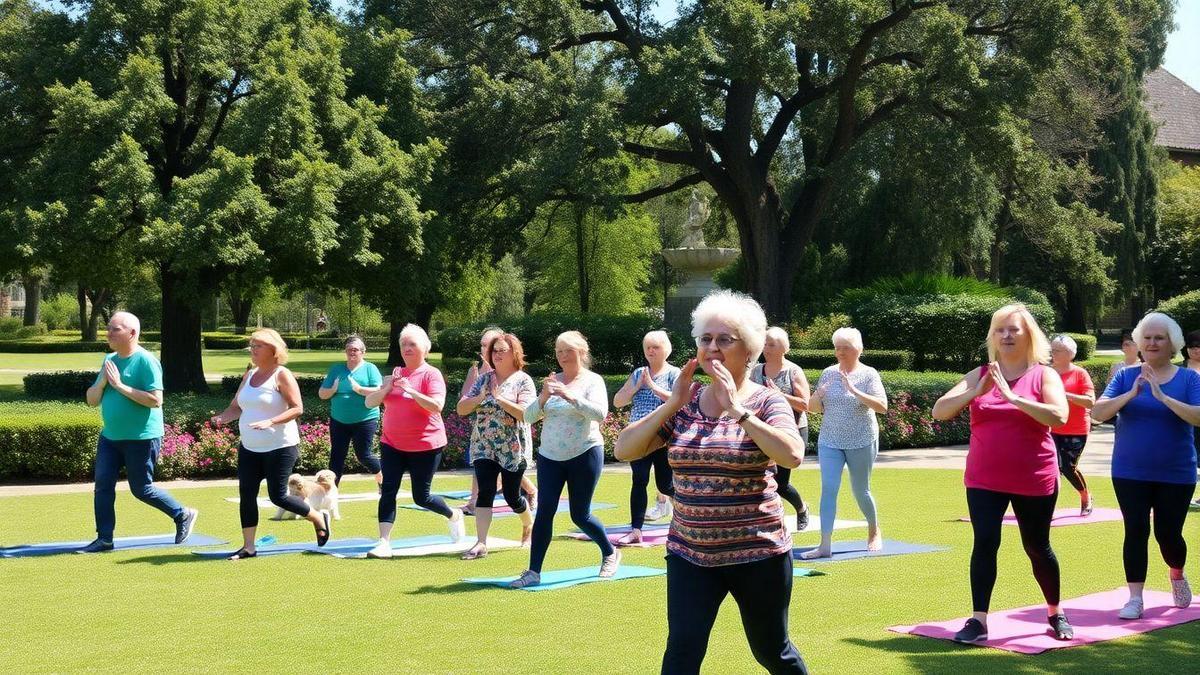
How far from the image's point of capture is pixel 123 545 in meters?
10.6

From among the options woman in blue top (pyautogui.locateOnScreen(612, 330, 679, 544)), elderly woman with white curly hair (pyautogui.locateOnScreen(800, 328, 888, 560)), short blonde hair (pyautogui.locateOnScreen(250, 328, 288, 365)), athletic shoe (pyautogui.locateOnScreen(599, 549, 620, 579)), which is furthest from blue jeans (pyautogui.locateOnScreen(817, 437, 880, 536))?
short blonde hair (pyautogui.locateOnScreen(250, 328, 288, 365))

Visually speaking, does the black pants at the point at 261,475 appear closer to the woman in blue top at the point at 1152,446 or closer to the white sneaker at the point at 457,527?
the white sneaker at the point at 457,527

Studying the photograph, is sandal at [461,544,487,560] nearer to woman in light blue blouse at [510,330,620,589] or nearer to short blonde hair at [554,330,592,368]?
woman in light blue blouse at [510,330,620,589]

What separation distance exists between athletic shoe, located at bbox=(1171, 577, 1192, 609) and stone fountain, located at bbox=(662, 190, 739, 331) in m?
20.8

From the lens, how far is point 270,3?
23281 mm

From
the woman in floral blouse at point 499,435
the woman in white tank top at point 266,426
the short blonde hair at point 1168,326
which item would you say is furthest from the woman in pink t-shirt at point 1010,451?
the woman in white tank top at point 266,426

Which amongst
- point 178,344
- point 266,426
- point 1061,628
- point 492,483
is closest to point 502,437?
point 492,483

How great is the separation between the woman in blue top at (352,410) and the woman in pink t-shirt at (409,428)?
2.69 metres

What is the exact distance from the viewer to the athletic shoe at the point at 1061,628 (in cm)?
666

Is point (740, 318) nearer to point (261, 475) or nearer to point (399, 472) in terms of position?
point (399, 472)

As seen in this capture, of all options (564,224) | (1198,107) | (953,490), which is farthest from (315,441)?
(1198,107)

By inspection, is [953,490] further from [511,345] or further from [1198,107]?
[1198,107]

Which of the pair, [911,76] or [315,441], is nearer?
[315,441]

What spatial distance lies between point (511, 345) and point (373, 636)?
124 inches
